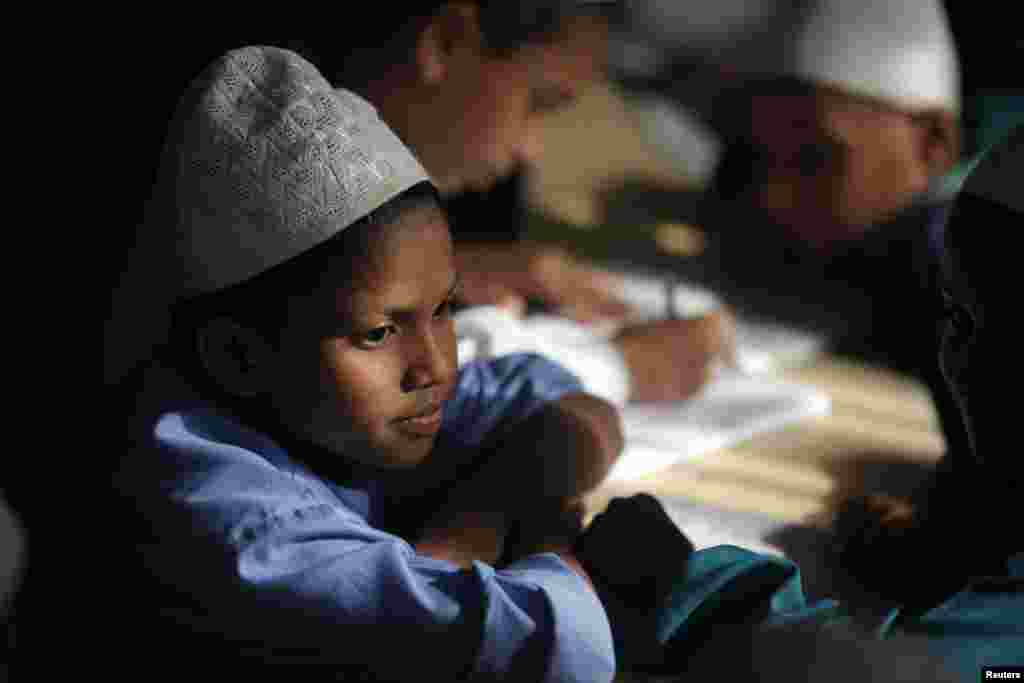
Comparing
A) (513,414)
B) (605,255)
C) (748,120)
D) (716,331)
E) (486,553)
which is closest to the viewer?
(486,553)

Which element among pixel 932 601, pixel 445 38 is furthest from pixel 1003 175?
pixel 445 38

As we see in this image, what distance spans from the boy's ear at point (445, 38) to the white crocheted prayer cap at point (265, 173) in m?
0.47

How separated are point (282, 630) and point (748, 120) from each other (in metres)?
0.89

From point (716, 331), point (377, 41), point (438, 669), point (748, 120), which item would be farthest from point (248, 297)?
point (748, 120)

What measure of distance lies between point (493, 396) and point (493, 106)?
43 centimetres

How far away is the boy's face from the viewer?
0.58 m

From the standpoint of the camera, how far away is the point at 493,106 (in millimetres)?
1135

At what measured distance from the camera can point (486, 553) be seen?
0.69 metres

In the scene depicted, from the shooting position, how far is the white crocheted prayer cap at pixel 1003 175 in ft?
1.82

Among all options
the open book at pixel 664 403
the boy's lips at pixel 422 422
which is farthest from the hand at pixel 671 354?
the boy's lips at pixel 422 422

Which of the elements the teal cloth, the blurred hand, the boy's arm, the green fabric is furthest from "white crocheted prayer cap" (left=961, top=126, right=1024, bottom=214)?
the blurred hand

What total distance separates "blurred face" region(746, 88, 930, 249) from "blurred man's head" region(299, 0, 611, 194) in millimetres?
222

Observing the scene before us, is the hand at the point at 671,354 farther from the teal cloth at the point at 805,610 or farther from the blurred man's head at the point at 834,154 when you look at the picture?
the teal cloth at the point at 805,610

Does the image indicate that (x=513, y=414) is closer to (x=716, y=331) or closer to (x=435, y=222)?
(x=435, y=222)
